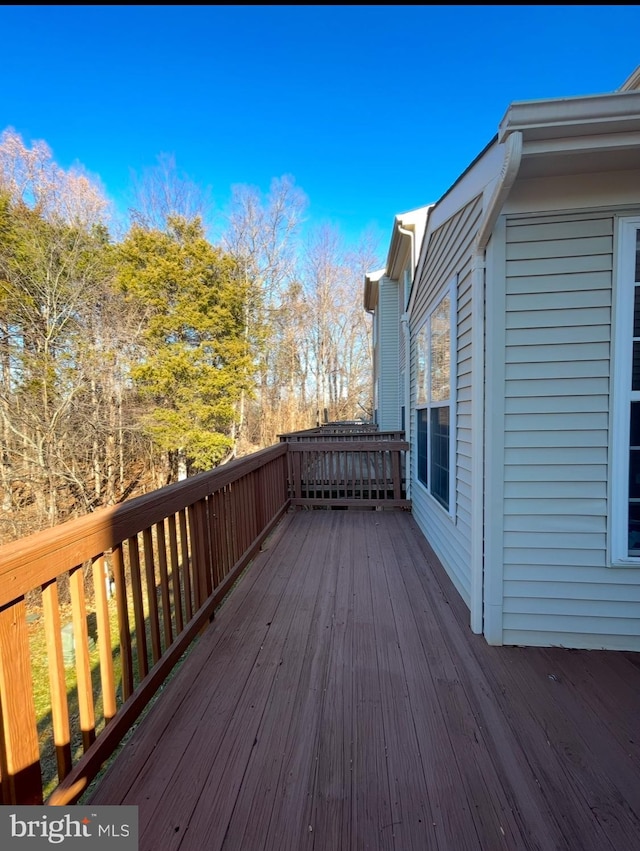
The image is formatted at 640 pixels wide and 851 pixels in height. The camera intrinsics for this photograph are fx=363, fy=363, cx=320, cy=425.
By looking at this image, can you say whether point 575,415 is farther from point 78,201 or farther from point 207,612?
point 78,201

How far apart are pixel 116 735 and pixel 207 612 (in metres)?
0.84

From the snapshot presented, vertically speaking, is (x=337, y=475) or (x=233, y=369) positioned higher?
(x=233, y=369)

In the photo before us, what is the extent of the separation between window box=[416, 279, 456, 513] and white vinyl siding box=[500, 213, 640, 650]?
2.24 feet

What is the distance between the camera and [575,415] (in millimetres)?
1984

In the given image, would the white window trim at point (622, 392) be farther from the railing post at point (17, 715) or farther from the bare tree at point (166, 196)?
the bare tree at point (166, 196)

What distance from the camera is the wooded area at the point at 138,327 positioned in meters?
8.27

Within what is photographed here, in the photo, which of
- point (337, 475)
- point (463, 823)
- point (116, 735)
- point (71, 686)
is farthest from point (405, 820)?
point (71, 686)

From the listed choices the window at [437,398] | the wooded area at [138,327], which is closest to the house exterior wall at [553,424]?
the window at [437,398]

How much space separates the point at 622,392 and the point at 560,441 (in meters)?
0.39

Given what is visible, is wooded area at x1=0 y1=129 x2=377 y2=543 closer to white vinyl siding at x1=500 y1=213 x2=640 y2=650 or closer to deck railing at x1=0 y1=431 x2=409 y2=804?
deck railing at x1=0 y1=431 x2=409 y2=804

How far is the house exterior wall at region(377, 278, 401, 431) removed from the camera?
8.84 m

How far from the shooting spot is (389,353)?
886 centimetres

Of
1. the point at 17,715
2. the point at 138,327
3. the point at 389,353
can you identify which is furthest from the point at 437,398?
the point at 138,327

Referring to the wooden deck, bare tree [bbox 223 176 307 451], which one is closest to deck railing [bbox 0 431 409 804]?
the wooden deck
